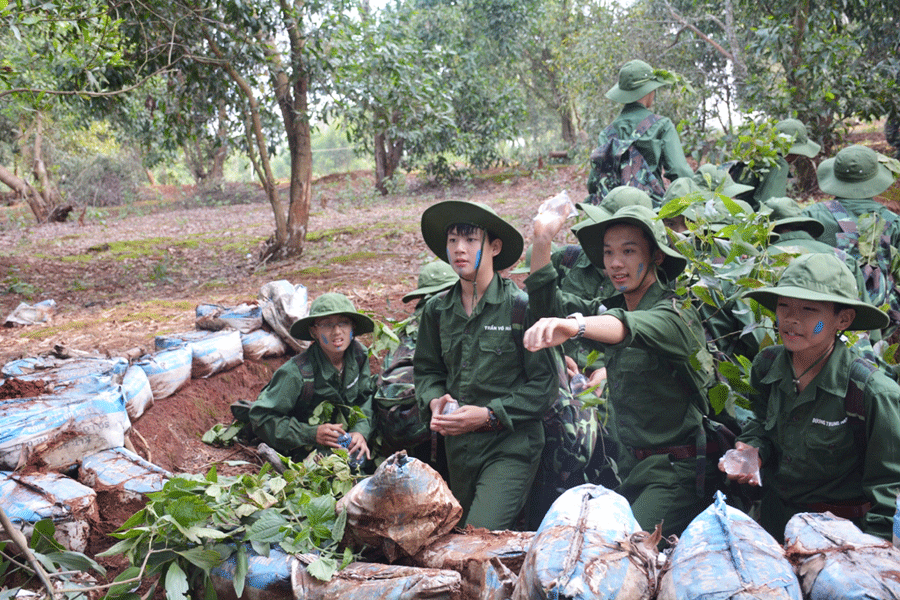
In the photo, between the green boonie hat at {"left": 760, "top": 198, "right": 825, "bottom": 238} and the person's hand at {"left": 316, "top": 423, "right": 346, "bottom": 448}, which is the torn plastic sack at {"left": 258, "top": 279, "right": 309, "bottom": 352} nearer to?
the person's hand at {"left": 316, "top": 423, "right": 346, "bottom": 448}

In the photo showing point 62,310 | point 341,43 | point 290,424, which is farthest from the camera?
point 341,43

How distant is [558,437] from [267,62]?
604 centimetres

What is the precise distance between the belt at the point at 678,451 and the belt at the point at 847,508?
565mm

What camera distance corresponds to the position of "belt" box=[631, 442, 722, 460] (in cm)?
319

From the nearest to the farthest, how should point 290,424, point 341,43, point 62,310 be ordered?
point 290,424 < point 62,310 < point 341,43

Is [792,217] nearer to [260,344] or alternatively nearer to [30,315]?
[260,344]

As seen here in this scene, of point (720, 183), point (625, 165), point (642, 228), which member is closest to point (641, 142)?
point (625, 165)

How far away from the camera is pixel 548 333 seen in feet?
7.57

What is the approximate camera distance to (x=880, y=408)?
2.43m

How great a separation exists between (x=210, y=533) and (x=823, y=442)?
232cm

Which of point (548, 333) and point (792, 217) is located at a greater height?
point (792, 217)

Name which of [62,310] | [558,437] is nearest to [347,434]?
[558,437]

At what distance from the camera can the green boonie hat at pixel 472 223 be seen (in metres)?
3.27

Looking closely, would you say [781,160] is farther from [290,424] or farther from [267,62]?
[267,62]
